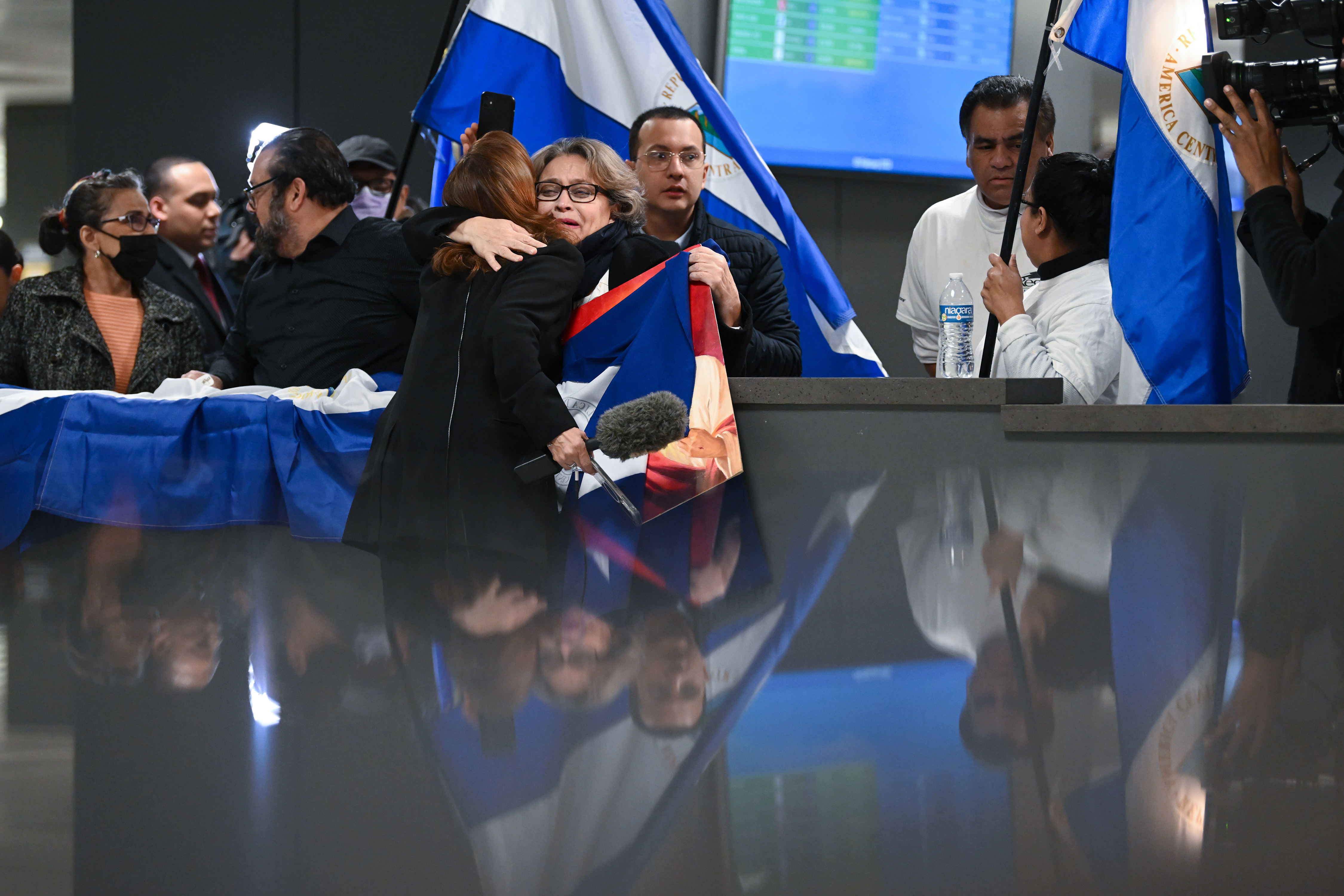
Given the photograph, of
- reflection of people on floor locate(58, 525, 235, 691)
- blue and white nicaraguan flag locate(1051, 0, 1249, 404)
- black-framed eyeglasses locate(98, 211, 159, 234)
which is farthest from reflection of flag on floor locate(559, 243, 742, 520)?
black-framed eyeglasses locate(98, 211, 159, 234)

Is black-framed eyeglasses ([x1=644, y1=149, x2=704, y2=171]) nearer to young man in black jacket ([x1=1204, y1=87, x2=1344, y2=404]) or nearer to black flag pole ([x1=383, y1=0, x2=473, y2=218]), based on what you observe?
black flag pole ([x1=383, y1=0, x2=473, y2=218])

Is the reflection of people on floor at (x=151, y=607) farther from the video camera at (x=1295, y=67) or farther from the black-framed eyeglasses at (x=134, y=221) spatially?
the video camera at (x=1295, y=67)

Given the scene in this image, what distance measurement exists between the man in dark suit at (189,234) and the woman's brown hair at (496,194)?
5.05 ft

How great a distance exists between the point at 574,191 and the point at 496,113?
0.35 meters

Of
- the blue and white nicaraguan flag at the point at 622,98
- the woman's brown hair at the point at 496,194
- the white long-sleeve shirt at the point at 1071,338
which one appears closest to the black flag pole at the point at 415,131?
the blue and white nicaraguan flag at the point at 622,98

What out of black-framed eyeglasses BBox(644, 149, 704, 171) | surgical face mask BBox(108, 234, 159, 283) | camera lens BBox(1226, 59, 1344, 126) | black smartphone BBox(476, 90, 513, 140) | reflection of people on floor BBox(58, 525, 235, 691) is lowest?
reflection of people on floor BBox(58, 525, 235, 691)

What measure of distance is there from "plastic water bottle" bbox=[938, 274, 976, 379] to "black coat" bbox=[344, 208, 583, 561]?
896 millimetres

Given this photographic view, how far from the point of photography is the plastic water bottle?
254cm

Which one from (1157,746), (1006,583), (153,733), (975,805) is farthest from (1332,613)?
(153,733)

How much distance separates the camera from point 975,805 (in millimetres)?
976

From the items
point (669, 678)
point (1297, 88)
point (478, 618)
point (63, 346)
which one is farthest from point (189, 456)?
point (1297, 88)

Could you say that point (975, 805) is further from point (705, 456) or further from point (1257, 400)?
point (1257, 400)

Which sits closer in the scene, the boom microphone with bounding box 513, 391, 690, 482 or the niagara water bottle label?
the boom microphone with bounding box 513, 391, 690, 482

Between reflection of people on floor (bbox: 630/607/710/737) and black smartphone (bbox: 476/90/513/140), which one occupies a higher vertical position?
black smartphone (bbox: 476/90/513/140)
